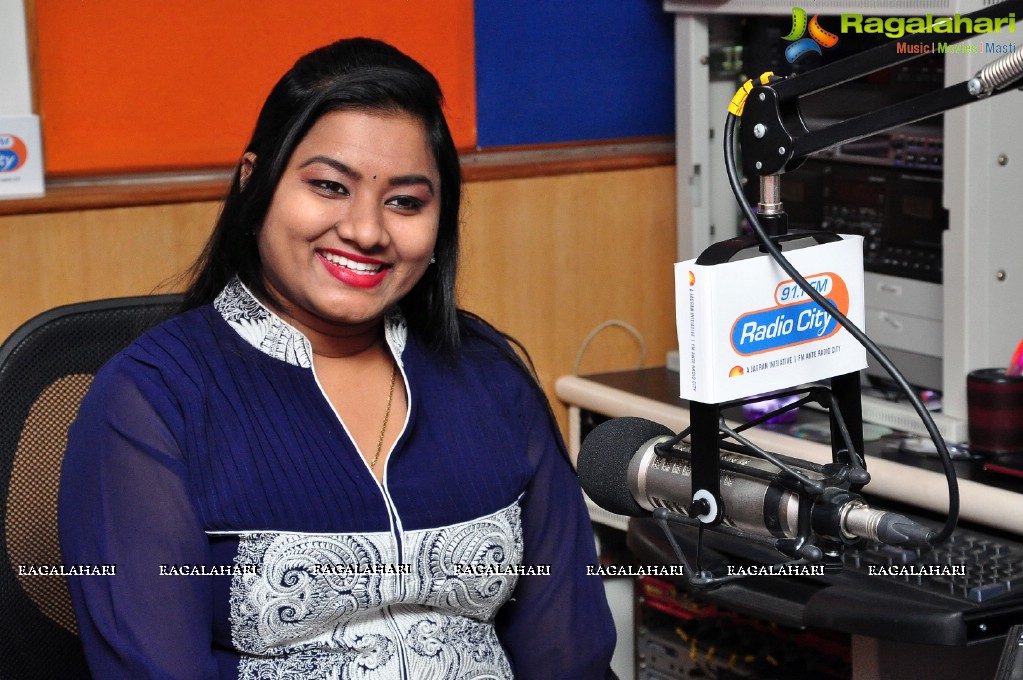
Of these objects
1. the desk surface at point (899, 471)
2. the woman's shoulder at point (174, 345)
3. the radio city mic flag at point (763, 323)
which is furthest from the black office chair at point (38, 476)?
the desk surface at point (899, 471)

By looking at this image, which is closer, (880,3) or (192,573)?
(192,573)

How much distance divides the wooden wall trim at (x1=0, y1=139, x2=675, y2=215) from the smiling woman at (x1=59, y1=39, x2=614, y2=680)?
55cm

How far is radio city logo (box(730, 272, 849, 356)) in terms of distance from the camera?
2.47 feet

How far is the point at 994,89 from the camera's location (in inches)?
27.2

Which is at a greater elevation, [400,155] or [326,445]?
[400,155]

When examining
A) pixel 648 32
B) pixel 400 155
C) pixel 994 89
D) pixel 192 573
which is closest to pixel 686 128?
pixel 648 32

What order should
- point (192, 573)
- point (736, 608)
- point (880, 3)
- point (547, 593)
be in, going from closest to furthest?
point (192, 573) → point (547, 593) → point (736, 608) → point (880, 3)

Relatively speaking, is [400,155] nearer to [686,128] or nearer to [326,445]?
[326,445]

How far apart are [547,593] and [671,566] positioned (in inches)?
9.5

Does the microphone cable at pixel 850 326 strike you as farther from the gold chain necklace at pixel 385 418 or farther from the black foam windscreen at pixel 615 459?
the gold chain necklace at pixel 385 418

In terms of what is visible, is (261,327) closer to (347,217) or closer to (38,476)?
(347,217)

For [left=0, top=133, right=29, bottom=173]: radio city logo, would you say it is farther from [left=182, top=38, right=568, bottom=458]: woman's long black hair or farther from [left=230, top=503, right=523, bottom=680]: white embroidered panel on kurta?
[left=230, top=503, right=523, bottom=680]: white embroidered panel on kurta

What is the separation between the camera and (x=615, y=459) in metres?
0.87

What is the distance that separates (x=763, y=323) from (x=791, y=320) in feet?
0.08
